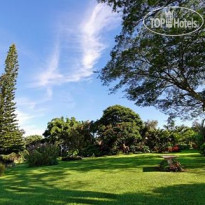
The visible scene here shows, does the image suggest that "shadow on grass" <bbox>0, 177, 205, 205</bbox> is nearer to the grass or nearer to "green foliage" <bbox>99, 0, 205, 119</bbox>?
the grass

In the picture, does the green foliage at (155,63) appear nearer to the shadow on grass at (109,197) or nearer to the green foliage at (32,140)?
the shadow on grass at (109,197)

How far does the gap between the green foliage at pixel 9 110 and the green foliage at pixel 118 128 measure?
9.16m

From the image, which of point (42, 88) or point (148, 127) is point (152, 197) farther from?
point (148, 127)

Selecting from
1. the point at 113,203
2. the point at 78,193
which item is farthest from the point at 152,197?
the point at 78,193

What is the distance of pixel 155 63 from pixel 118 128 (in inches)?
543

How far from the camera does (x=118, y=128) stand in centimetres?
2303

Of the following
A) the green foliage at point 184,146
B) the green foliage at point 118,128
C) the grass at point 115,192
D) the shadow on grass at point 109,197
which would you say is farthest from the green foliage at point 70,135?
the shadow on grass at point 109,197

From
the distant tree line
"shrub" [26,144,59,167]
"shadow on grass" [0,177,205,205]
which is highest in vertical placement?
the distant tree line

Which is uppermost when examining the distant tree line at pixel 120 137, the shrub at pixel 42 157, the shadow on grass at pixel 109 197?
the distant tree line at pixel 120 137

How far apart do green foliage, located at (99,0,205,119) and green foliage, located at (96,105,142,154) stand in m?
10.3

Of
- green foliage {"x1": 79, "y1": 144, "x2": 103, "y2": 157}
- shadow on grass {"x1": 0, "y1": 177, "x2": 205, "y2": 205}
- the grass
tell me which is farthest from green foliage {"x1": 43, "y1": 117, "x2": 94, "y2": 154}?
shadow on grass {"x1": 0, "y1": 177, "x2": 205, "y2": 205}

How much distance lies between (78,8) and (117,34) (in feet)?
6.56

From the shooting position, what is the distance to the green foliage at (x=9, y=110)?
25.4 m

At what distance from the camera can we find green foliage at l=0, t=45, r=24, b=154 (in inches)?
1000
